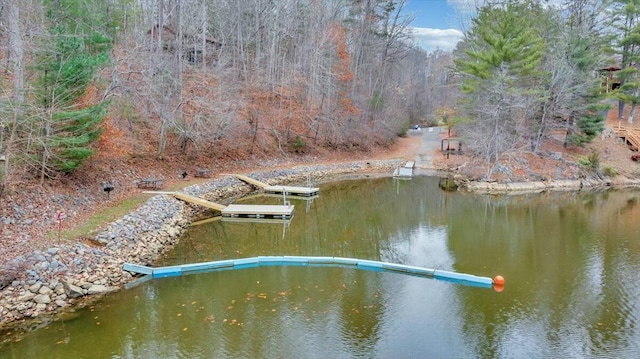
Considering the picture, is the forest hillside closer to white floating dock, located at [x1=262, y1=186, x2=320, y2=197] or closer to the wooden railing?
the wooden railing

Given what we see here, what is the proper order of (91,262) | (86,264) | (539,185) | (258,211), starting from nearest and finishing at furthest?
1. (86,264)
2. (91,262)
3. (258,211)
4. (539,185)

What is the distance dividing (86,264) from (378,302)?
6906mm

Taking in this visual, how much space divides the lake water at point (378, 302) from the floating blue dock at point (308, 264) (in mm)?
249

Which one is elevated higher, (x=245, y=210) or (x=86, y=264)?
(x=245, y=210)

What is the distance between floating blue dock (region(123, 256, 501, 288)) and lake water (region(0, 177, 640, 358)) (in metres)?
0.25

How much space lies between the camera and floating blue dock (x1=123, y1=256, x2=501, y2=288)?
34.7 feet

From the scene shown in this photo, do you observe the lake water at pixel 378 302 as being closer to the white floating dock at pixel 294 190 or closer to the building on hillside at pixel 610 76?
the white floating dock at pixel 294 190

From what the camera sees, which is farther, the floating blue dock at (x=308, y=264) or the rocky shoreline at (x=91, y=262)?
the floating blue dock at (x=308, y=264)

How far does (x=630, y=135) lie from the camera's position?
28703 mm

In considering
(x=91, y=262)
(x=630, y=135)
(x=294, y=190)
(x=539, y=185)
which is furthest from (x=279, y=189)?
(x=630, y=135)

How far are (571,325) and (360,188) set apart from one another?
15288 millimetres

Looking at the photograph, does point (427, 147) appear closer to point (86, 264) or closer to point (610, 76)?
point (610, 76)

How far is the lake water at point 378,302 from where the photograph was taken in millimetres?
7750

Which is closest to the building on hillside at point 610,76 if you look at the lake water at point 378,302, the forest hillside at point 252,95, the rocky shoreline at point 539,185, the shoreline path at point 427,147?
the forest hillside at point 252,95
